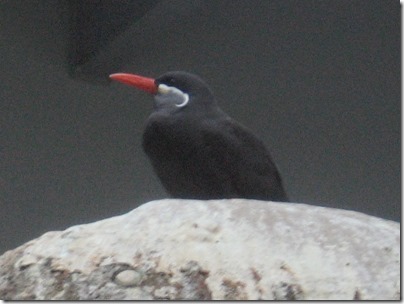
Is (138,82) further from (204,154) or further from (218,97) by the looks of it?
(218,97)

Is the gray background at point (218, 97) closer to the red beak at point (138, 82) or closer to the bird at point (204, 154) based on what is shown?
the red beak at point (138, 82)

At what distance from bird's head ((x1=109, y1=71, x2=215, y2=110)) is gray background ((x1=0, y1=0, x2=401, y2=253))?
2.38 ft

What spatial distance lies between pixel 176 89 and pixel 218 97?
112 cm

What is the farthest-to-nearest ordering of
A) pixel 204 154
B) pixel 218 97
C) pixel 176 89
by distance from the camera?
pixel 218 97
pixel 176 89
pixel 204 154

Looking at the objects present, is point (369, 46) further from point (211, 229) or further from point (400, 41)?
point (211, 229)

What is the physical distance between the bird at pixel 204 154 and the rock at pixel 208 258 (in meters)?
0.74

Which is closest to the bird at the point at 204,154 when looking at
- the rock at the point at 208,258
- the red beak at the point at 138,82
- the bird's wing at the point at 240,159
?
the bird's wing at the point at 240,159

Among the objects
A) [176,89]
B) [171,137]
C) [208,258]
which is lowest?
[208,258]

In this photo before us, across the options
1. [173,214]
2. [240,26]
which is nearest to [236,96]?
[240,26]

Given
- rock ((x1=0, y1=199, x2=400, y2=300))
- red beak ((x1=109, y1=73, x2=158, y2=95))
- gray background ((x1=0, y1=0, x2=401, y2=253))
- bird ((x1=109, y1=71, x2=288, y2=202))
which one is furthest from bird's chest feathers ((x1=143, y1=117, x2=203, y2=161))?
gray background ((x1=0, y1=0, x2=401, y2=253))

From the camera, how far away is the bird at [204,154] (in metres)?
3.67

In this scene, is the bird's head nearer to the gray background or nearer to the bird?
the bird

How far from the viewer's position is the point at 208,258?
274cm

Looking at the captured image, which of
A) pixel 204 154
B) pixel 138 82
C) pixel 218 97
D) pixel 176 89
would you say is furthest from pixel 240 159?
pixel 218 97
